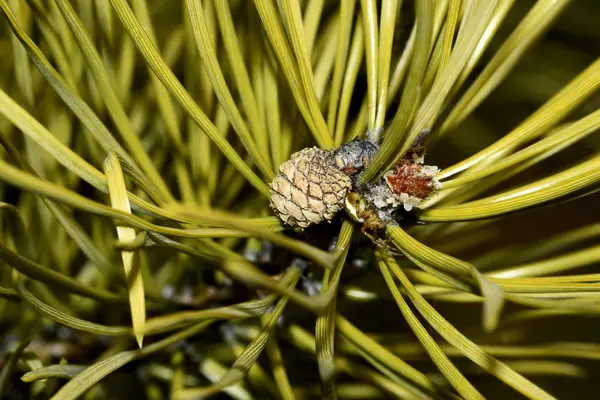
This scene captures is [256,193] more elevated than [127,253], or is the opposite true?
[256,193]

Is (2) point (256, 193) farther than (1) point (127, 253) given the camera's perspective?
Yes

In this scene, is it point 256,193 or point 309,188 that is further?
point 256,193

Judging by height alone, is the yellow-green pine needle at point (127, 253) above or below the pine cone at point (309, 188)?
below

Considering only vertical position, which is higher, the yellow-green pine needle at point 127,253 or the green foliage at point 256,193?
the green foliage at point 256,193

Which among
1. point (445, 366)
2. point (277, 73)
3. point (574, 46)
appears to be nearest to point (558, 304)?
point (445, 366)
